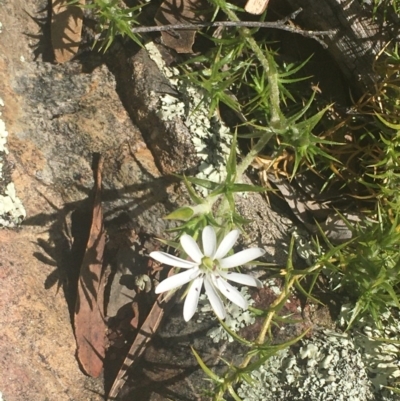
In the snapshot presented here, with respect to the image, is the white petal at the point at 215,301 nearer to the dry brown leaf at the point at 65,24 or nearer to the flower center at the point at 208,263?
the flower center at the point at 208,263

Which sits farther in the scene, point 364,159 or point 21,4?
point 364,159

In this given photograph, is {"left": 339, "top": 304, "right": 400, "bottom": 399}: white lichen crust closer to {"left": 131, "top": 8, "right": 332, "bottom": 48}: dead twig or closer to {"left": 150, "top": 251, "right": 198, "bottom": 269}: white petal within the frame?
{"left": 150, "top": 251, "right": 198, "bottom": 269}: white petal

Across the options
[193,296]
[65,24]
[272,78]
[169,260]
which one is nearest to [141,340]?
[193,296]

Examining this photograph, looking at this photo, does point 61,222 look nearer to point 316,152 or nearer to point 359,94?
point 316,152

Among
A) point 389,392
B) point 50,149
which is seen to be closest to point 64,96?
point 50,149

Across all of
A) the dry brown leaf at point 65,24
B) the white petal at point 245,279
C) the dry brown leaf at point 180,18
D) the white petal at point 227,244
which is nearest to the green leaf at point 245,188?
the white petal at point 227,244

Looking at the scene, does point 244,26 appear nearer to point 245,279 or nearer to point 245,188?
point 245,188
